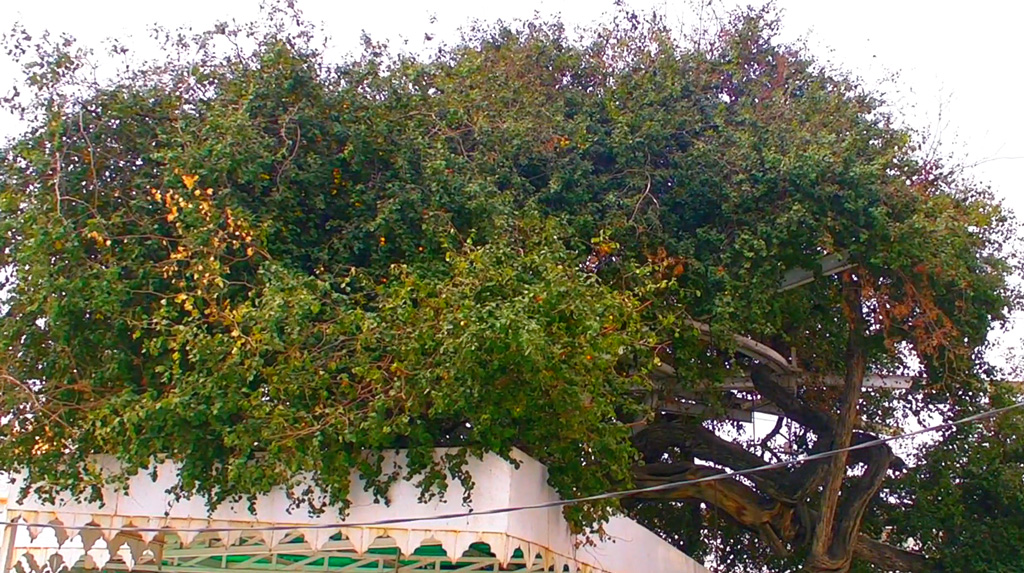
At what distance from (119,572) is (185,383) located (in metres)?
3.43

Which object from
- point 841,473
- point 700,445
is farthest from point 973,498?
point 700,445

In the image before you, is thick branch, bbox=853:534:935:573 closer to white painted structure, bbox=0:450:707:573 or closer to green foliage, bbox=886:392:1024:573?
green foliage, bbox=886:392:1024:573

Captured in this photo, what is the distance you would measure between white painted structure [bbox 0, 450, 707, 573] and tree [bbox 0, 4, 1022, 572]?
269mm

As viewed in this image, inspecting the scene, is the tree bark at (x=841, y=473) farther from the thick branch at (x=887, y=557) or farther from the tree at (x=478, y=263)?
the thick branch at (x=887, y=557)

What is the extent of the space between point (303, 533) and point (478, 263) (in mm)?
2484

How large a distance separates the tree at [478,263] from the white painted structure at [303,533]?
0.27 meters

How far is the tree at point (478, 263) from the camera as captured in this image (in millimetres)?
6773

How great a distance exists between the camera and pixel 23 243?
299 inches

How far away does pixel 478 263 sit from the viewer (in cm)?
689

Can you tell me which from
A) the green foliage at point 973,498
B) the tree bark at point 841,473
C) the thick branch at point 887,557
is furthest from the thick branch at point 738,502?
the green foliage at point 973,498

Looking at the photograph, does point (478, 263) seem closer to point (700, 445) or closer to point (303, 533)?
point (303, 533)

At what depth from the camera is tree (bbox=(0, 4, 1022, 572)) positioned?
6.77m

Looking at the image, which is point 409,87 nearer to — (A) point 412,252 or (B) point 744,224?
(A) point 412,252

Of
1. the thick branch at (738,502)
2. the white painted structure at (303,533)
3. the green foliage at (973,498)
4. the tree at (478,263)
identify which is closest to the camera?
the tree at (478,263)
